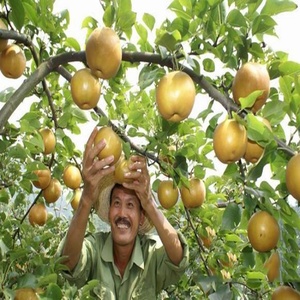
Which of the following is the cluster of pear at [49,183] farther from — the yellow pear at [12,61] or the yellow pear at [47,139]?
the yellow pear at [12,61]

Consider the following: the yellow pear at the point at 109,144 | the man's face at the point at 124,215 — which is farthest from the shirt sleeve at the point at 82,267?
the yellow pear at the point at 109,144

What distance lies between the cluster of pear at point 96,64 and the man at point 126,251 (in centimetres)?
81

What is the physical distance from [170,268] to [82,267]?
0.51 metres

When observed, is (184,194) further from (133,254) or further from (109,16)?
(109,16)

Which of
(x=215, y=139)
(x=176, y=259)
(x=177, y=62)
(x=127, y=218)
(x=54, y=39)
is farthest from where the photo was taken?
(x=127, y=218)

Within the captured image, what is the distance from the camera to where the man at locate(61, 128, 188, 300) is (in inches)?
94.8

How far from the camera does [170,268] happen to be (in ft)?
8.42

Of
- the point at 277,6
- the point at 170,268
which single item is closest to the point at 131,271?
the point at 170,268

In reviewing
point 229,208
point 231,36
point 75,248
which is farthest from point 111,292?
point 231,36

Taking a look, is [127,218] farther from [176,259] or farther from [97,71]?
[97,71]

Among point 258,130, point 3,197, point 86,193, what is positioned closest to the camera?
point 258,130

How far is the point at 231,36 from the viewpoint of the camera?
1485 mm

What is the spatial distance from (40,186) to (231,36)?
168cm

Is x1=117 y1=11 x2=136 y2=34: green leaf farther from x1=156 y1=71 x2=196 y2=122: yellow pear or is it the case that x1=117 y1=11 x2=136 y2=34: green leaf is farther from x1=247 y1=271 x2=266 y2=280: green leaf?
x1=247 y1=271 x2=266 y2=280: green leaf
